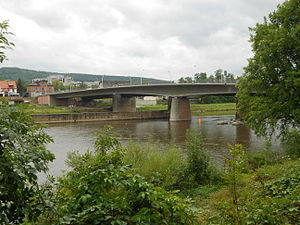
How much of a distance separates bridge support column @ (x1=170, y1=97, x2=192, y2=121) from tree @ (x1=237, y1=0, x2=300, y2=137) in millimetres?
41718

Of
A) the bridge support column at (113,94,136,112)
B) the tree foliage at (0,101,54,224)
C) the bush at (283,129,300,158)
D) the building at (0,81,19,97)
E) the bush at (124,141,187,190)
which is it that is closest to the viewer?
the tree foliage at (0,101,54,224)

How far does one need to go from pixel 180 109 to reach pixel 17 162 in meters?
60.1

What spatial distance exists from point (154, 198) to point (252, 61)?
60.9ft

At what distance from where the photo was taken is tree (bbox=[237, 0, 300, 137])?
17.6 metres

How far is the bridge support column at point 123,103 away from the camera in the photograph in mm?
81938

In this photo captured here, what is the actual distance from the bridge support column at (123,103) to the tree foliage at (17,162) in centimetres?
7823

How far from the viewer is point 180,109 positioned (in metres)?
62.8

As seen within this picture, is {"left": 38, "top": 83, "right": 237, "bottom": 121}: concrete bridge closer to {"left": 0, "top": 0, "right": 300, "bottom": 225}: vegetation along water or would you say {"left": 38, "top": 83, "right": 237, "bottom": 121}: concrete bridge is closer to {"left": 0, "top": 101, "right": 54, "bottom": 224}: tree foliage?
{"left": 0, "top": 0, "right": 300, "bottom": 225}: vegetation along water

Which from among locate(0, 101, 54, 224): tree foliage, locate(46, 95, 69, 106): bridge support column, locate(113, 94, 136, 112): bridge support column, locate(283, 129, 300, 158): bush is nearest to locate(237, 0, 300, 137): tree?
locate(283, 129, 300, 158): bush

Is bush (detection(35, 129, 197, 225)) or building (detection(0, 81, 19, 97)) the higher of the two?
building (detection(0, 81, 19, 97))

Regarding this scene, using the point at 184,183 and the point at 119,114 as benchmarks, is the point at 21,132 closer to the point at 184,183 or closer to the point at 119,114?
the point at 184,183

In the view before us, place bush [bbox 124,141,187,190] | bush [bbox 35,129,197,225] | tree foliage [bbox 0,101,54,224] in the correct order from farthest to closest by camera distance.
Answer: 1. bush [bbox 124,141,187,190]
2. bush [bbox 35,129,197,225]
3. tree foliage [bbox 0,101,54,224]

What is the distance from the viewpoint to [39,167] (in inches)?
138

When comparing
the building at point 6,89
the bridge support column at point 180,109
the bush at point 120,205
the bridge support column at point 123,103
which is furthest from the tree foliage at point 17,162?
the bridge support column at point 123,103
